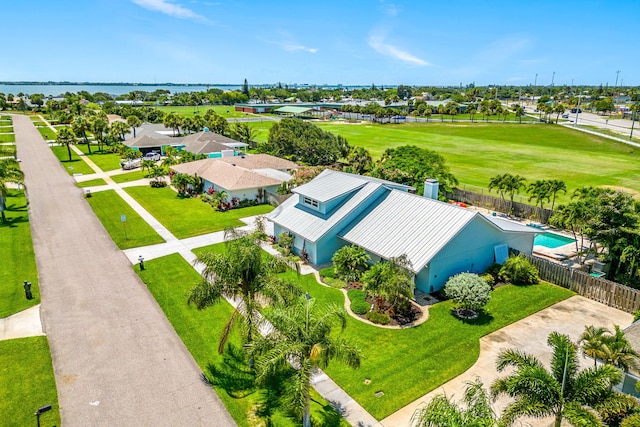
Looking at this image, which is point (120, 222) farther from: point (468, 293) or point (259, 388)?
point (468, 293)

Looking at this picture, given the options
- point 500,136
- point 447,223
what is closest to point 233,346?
point 447,223

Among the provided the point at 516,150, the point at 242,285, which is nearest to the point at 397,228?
the point at 242,285

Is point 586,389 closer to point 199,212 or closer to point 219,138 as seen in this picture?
point 199,212

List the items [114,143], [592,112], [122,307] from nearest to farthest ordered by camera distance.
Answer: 1. [122,307]
2. [114,143]
3. [592,112]

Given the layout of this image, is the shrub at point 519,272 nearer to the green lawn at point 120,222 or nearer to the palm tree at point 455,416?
the palm tree at point 455,416

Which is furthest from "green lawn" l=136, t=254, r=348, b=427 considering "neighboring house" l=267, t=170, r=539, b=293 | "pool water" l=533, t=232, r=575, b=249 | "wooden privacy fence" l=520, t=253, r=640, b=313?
"pool water" l=533, t=232, r=575, b=249

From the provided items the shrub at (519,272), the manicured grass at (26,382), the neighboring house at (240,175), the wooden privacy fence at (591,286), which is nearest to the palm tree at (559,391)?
the wooden privacy fence at (591,286)

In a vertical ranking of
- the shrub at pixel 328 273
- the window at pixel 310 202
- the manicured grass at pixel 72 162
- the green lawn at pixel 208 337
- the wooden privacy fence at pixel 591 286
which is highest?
the window at pixel 310 202
